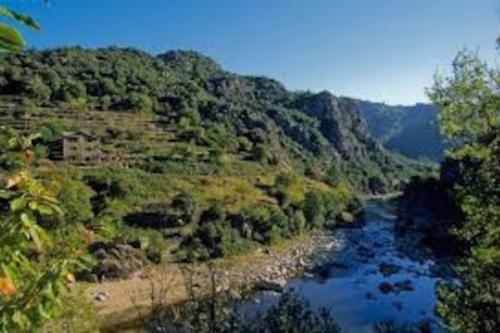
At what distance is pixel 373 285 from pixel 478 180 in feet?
163

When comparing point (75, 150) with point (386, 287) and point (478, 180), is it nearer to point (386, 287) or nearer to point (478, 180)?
point (386, 287)

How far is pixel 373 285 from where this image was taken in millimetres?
63031

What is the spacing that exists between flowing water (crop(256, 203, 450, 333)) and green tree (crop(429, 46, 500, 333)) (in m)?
27.8

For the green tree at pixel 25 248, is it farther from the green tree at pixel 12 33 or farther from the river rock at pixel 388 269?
the river rock at pixel 388 269

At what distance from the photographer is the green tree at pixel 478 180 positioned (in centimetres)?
1455

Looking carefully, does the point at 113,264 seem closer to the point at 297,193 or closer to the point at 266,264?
the point at 266,264

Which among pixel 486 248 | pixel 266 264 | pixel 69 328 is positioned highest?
pixel 486 248

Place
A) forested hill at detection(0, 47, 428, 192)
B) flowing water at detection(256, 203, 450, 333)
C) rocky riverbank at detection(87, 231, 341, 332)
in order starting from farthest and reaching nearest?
forested hill at detection(0, 47, 428, 192) < rocky riverbank at detection(87, 231, 341, 332) < flowing water at detection(256, 203, 450, 333)

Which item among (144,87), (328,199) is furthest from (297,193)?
(144,87)

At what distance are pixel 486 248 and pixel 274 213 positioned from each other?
236 feet

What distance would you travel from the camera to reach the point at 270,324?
22.0 m

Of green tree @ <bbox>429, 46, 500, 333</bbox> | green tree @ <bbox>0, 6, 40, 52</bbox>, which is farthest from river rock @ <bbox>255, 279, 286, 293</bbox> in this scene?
green tree @ <bbox>0, 6, 40, 52</bbox>

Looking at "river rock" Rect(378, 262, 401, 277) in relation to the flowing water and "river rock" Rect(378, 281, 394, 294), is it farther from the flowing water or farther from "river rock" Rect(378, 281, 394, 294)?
"river rock" Rect(378, 281, 394, 294)

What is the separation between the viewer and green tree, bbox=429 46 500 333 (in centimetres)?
1455
